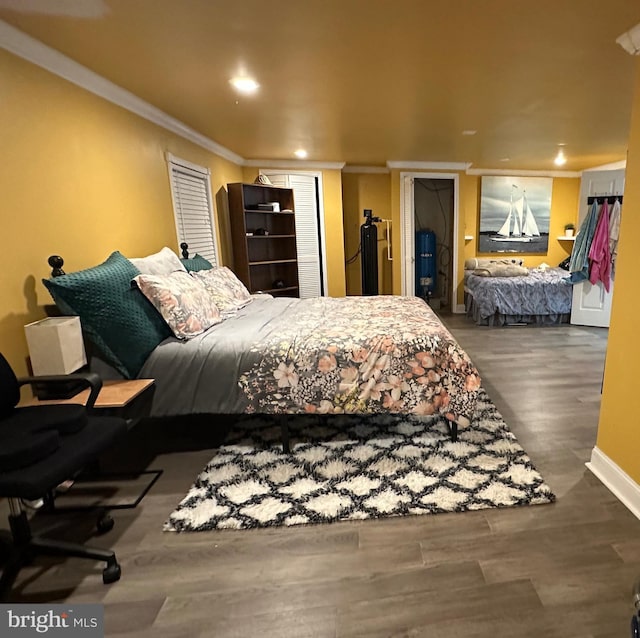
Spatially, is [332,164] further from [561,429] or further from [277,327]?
[561,429]

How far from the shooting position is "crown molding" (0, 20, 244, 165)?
1.81 meters

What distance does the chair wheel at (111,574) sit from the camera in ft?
4.92

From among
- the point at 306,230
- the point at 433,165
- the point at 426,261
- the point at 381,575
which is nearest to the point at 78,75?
the point at 381,575

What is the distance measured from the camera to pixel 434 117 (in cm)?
327

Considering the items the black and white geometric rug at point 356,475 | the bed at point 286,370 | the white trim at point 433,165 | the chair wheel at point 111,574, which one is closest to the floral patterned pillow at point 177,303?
the bed at point 286,370

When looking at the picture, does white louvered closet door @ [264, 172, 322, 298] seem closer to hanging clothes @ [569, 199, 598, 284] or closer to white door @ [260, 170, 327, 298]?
white door @ [260, 170, 327, 298]

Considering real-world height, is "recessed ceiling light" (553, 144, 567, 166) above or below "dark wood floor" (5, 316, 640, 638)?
above

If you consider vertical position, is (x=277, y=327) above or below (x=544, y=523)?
above

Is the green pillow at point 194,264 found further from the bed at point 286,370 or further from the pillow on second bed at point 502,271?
the pillow on second bed at point 502,271

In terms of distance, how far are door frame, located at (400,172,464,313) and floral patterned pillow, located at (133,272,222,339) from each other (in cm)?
391

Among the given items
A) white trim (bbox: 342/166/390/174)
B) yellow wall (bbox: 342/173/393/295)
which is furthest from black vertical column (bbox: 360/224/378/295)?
white trim (bbox: 342/166/390/174)

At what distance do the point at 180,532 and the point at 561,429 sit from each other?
234cm

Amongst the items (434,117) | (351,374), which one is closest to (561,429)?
(351,374)

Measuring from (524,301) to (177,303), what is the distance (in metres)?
4.52
